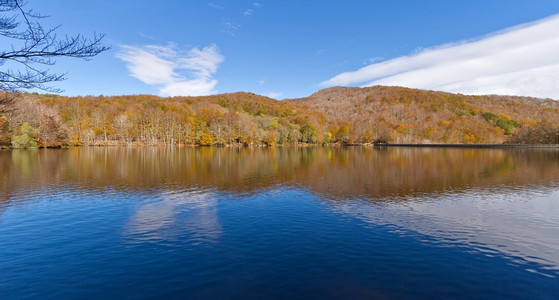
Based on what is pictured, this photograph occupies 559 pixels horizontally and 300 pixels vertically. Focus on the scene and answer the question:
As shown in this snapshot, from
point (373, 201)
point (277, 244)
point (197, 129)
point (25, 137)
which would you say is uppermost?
point (197, 129)

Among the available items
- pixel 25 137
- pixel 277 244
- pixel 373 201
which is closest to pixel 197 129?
pixel 25 137

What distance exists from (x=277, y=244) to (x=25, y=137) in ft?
317

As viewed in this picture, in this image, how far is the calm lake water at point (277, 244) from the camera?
841cm

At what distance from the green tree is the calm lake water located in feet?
238

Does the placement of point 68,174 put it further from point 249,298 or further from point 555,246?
point 555,246

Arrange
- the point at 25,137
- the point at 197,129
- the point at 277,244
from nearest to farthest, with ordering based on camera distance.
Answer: the point at 277,244 < the point at 25,137 < the point at 197,129

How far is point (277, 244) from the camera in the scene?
38.5 ft

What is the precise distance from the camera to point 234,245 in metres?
11.6

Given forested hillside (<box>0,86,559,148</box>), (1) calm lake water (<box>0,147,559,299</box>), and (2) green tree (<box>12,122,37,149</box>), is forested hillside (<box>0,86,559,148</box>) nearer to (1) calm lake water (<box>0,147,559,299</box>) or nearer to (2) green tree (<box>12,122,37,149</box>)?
(2) green tree (<box>12,122,37,149</box>)

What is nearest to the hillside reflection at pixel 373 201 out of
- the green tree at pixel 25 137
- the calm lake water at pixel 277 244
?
the calm lake water at pixel 277 244

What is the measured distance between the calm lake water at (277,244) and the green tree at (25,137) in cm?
7263

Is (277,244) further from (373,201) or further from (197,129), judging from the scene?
(197,129)

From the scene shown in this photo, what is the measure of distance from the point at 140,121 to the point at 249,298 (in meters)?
125

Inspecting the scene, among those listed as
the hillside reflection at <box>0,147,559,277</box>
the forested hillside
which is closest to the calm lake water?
the hillside reflection at <box>0,147,559,277</box>
